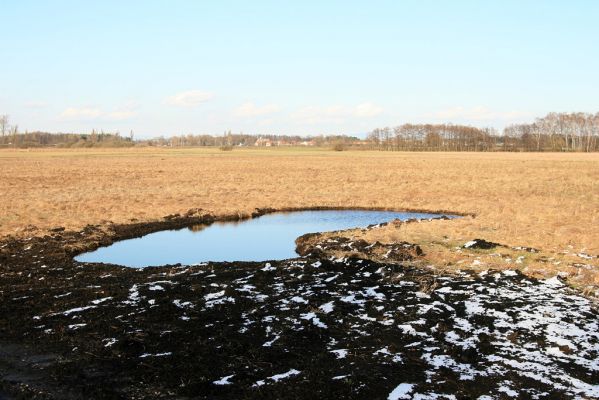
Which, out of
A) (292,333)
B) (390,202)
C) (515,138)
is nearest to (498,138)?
(515,138)

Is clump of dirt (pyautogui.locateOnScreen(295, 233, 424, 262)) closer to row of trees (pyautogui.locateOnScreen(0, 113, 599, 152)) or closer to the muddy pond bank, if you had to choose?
the muddy pond bank

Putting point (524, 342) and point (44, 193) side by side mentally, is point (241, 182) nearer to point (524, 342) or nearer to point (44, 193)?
point (44, 193)

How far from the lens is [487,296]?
10.7 m

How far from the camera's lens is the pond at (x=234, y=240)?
621 inches

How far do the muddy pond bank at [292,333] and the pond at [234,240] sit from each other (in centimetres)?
243

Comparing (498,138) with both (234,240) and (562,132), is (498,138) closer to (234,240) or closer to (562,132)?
(562,132)

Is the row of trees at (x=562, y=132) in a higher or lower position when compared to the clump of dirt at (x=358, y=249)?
higher

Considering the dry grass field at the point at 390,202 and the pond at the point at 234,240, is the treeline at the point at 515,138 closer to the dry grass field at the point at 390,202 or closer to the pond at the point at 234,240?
the dry grass field at the point at 390,202

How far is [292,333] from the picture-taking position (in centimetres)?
870

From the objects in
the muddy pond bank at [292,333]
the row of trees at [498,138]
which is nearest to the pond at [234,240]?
the muddy pond bank at [292,333]

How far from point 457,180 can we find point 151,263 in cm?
3042

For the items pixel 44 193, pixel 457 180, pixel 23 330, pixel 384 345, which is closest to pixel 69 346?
pixel 23 330

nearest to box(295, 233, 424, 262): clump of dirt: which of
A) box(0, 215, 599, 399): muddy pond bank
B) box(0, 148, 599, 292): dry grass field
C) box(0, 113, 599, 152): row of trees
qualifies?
box(0, 148, 599, 292): dry grass field

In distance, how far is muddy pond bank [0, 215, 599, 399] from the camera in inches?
270
